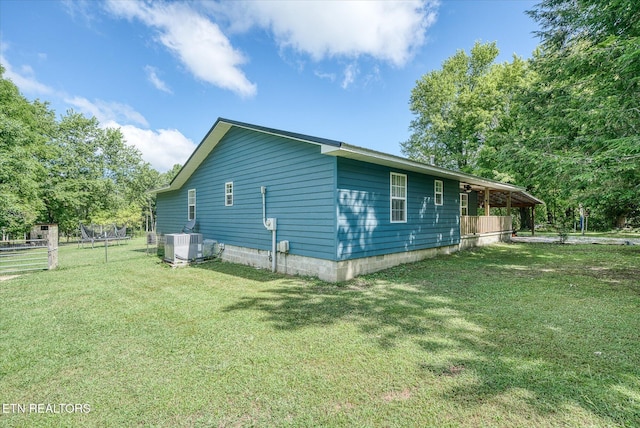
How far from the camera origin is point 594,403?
2.25 meters

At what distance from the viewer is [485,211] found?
13.5 meters

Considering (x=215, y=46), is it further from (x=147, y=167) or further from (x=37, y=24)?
(x=147, y=167)

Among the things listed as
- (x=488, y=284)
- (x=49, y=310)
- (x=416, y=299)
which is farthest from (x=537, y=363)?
(x=49, y=310)

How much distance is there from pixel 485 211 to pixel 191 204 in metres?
13.7

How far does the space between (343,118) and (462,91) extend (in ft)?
35.5

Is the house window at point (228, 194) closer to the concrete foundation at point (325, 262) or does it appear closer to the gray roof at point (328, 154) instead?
the concrete foundation at point (325, 262)

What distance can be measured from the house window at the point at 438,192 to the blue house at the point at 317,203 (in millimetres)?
35

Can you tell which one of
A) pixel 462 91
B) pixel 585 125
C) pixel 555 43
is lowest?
pixel 585 125

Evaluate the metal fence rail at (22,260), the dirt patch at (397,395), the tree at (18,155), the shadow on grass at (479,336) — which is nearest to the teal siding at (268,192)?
the shadow on grass at (479,336)

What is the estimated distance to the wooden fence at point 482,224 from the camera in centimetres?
1202

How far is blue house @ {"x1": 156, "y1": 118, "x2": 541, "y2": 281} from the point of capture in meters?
6.55

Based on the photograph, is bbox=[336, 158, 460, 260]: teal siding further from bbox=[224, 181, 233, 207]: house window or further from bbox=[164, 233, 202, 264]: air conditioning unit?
bbox=[164, 233, 202, 264]: air conditioning unit

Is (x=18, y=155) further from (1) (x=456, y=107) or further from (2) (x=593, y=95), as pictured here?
(1) (x=456, y=107)

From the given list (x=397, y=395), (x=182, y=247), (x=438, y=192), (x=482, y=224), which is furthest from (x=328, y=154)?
(x=482, y=224)
